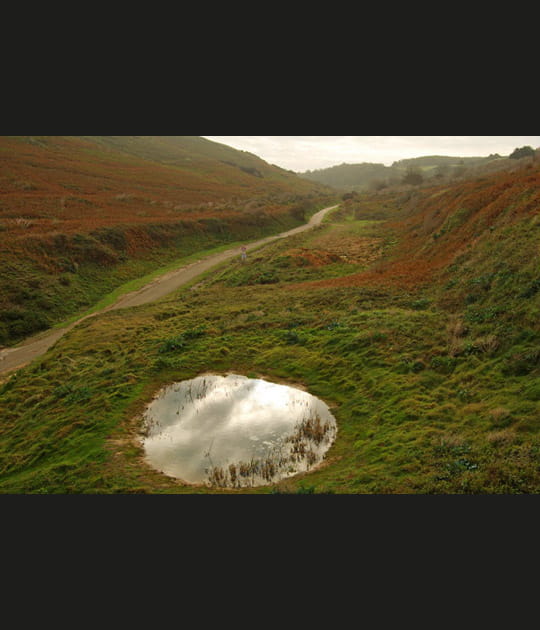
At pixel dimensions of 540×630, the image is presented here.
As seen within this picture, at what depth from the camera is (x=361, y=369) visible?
14.3 m

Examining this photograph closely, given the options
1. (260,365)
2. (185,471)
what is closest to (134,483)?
(185,471)

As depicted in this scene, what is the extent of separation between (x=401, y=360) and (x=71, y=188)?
62.9 meters

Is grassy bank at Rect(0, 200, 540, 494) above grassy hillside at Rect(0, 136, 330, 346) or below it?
below

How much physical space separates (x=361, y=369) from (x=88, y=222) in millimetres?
39190

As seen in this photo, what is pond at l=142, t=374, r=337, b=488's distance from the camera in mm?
10148

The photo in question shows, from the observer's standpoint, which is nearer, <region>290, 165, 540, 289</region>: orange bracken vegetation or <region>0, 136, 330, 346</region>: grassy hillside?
<region>290, 165, 540, 289</region>: orange bracken vegetation

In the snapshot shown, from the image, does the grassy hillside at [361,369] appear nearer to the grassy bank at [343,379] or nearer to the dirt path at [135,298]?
the grassy bank at [343,379]

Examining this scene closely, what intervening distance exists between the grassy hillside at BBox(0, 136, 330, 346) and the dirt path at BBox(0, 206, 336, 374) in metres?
1.76

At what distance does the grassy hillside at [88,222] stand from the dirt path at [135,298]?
1764 millimetres

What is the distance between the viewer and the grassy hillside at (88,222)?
29344 mm

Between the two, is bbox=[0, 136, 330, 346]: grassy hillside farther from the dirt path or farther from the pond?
the pond

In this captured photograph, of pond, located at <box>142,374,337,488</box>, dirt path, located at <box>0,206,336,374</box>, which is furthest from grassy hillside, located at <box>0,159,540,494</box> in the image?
dirt path, located at <box>0,206,336,374</box>

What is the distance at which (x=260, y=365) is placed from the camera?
1588 cm

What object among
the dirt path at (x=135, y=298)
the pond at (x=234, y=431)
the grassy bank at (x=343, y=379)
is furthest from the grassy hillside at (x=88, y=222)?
the pond at (x=234, y=431)
